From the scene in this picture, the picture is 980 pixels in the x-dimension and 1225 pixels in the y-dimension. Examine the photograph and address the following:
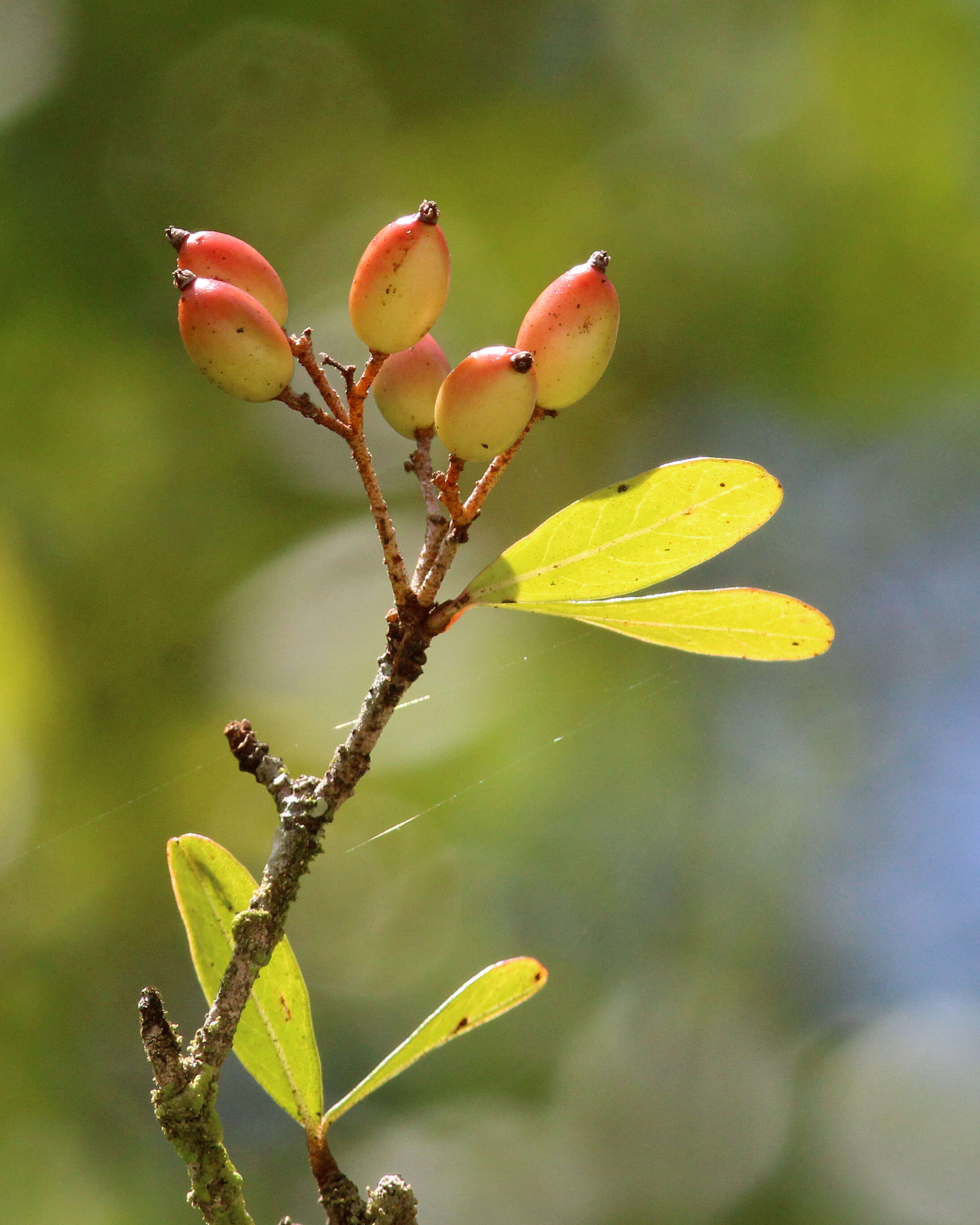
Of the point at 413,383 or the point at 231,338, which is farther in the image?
the point at 413,383

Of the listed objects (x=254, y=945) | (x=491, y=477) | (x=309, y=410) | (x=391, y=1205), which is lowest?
(x=391, y=1205)

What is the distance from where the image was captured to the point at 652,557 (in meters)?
0.74

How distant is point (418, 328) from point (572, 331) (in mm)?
107

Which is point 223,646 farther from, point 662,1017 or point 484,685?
point 662,1017

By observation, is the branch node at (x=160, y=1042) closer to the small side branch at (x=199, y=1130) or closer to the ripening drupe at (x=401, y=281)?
the small side branch at (x=199, y=1130)

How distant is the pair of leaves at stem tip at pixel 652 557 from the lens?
0.72 meters

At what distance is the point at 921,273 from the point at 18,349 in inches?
89.6

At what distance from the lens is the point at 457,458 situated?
0.70 metres

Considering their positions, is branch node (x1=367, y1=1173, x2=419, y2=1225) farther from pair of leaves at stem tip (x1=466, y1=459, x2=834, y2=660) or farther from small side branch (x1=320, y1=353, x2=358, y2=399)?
small side branch (x1=320, y1=353, x2=358, y2=399)

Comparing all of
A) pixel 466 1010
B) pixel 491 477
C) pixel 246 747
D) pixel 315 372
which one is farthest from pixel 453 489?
pixel 466 1010

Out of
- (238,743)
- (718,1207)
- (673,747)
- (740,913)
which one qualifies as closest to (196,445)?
(673,747)

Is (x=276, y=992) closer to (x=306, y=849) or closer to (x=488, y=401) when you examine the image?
(x=306, y=849)

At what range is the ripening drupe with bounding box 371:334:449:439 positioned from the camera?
0.80 metres

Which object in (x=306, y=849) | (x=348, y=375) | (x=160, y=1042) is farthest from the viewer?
(x=348, y=375)
